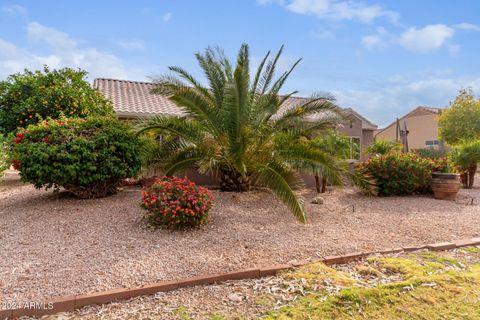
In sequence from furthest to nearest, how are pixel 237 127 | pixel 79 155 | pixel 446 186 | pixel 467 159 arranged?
pixel 467 159, pixel 446 186, pixel 237 127, pixel 79 155

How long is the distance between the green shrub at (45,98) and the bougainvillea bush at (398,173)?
8.38 meters

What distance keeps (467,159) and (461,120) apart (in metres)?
14.0

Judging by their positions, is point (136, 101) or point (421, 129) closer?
point (136, 101)

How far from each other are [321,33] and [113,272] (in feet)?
20.7

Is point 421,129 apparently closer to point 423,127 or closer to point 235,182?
point 423,127

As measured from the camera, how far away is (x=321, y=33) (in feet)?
23.6

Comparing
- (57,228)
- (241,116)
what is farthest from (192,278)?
(241,116)

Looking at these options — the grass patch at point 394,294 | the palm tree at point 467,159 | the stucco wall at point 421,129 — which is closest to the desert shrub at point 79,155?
the grass patch at point 394,294

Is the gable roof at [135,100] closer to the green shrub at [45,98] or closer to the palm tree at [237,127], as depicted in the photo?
the green shrub at [45,98]

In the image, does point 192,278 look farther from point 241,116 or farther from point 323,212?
point 323,212

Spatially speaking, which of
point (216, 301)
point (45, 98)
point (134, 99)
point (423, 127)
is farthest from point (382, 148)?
point (423, 127)

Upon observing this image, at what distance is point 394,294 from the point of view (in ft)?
11.4

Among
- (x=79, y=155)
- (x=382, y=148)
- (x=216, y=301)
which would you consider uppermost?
(x=382, y=148)

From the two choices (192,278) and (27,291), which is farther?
(192,278)
